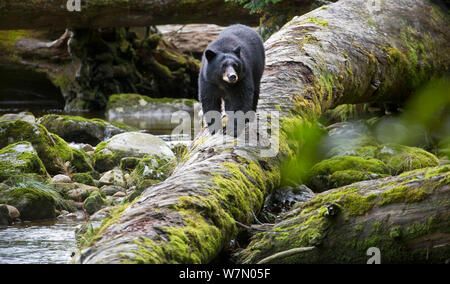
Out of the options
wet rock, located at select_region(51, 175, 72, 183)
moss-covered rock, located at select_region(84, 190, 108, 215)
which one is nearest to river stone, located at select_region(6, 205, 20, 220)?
moss-covered rock, located at select_region(84, 190, 108, 215)

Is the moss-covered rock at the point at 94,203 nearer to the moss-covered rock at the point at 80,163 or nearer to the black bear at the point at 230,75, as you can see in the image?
the black bear at the point at 230,75

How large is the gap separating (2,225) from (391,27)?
20.2 feet

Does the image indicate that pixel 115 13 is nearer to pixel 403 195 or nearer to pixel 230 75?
pixel 230 75

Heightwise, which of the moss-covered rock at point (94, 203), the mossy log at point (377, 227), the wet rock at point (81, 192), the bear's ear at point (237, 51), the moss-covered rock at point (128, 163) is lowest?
the moss-covered rock at point (128, 163)

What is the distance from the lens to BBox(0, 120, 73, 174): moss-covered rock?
7578mm

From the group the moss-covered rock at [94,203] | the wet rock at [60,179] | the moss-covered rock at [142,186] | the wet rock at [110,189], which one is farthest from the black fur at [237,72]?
the wet rock at [60,179]

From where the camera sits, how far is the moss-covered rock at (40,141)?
758cm

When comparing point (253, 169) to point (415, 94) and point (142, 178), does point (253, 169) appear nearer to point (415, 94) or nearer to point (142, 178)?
Result: point (142, 178)

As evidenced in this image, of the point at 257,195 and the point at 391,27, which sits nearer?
the point at 257,195

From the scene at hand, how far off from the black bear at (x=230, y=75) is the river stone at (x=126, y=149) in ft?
7.33

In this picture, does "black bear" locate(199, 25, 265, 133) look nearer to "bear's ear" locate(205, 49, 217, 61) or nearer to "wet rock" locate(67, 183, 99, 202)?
"bear's ear" locate(205, 49, 217, 61)

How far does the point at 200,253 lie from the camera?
3.39m

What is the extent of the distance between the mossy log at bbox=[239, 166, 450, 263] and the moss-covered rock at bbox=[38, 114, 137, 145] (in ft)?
26.6
